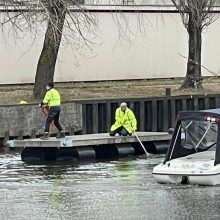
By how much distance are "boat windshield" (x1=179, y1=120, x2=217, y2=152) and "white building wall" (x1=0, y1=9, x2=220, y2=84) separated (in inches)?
800

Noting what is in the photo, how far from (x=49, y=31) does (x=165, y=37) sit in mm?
14830

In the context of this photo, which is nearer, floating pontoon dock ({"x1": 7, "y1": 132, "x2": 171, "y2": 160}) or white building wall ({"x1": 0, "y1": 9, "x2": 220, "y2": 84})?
floating pontoon dock ({"x1": 7, "y1": 132, "x2": 171, "y2": 160})

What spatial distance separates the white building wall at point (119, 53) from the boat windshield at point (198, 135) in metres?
20.3

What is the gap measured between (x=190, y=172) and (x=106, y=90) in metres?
19.4

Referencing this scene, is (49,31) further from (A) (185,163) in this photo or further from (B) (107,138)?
(A) (185,163)

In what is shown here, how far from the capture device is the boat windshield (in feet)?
65.6

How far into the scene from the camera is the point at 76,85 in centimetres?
4022

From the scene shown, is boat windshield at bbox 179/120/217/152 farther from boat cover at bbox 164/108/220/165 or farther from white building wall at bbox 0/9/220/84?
white building wall at bbox 0/9/220/84

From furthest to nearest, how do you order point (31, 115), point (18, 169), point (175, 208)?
1. point (31, 115)
2. point (18, 169)
3. point (175, 208)

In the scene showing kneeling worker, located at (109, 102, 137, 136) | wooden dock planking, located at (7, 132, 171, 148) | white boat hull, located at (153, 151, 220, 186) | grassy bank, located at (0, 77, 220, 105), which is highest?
grassy bank, located at (0, 77, 220, 105)

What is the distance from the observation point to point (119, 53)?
1718 inches

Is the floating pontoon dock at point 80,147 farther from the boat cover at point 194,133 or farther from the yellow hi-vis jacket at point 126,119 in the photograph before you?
the boat cover at point 194,133

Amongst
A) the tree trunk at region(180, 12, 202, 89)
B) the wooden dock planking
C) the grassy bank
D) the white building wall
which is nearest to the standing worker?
the wooden dock planking

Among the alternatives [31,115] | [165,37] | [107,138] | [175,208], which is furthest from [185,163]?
[165,37]
